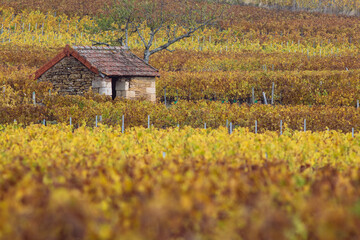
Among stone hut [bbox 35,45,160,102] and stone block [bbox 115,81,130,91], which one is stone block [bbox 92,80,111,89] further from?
stone block [bbox 115,81,130,91]

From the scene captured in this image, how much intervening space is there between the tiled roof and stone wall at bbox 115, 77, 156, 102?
428mm

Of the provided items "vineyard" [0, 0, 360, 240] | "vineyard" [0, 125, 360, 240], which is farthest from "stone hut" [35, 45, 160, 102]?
Answer: "vineyard" [0, 125, 360, 240]

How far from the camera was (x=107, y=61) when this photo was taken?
87.7 feet

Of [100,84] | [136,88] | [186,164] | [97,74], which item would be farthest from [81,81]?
[186,164]

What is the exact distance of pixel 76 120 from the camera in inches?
852

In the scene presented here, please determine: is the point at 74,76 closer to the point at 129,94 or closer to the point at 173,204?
the point at 129,94

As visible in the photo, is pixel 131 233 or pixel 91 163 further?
pixel 91 163

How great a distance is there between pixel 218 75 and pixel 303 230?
33649 mm

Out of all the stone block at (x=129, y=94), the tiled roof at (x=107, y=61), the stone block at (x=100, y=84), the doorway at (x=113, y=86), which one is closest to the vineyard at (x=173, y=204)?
the stone block at (x=100, y=84)

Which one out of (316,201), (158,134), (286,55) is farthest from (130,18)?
(316,201)

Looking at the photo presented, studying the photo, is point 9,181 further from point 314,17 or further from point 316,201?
point 314,17

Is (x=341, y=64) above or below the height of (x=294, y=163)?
above

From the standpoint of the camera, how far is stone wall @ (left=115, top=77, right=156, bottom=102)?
26656 millimetres

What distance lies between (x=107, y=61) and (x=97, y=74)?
166 cm
